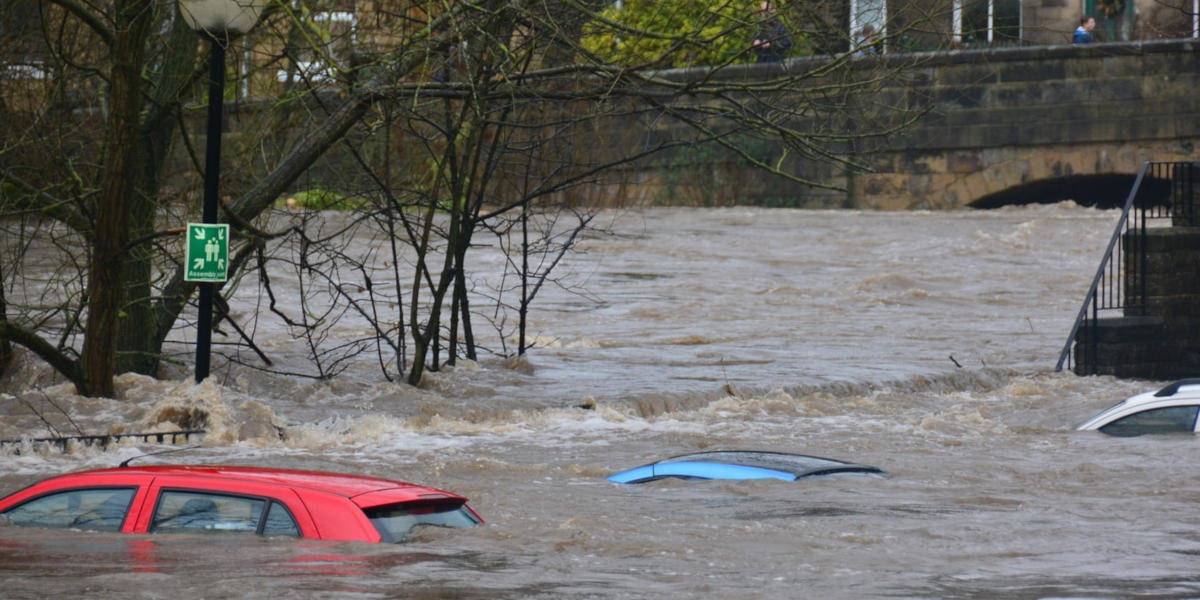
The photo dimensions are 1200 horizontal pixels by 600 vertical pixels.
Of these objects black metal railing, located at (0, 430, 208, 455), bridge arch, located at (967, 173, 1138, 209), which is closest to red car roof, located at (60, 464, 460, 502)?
black metal railing, located at (0, 430, 208, 455)

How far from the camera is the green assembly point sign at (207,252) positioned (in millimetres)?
11570

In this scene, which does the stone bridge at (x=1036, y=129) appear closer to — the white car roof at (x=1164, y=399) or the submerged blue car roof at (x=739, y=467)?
the white car roof at (x=1164, y=399)

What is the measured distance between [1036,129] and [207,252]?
25.4m

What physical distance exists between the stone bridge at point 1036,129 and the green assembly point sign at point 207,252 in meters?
21.7

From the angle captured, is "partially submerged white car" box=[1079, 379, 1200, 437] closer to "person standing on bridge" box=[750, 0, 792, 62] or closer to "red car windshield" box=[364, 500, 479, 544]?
"person standing on bridge" box=[750, 0, 792, 62]

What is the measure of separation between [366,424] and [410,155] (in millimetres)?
6220

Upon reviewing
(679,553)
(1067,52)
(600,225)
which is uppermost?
(1067,52)

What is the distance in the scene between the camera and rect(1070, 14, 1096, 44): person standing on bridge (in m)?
30.3

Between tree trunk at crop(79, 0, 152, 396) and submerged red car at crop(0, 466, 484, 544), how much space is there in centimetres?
619

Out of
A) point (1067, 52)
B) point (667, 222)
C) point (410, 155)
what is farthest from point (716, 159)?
point (410, 155)

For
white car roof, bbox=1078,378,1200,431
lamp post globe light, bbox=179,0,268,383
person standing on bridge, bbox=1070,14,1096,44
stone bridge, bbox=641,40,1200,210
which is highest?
person standing on bridge, bbox=1070,14,1096,44

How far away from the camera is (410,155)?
1947 cm

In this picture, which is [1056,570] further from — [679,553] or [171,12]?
[171,12]

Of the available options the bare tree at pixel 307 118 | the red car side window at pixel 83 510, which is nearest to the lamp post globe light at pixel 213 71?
the bare tree at pixel 307 118
